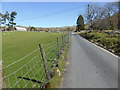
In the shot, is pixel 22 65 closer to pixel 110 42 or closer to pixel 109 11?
pixel 110 42

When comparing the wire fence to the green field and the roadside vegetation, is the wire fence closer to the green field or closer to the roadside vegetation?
the green field

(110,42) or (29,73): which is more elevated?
(110,42)

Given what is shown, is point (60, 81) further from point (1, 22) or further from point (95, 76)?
point (1, 22)

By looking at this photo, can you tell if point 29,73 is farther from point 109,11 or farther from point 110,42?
point 109,11

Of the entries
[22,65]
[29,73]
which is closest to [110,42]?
[22,65]

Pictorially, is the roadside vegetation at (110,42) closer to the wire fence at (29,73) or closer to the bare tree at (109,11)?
the wire fence at (29,73)

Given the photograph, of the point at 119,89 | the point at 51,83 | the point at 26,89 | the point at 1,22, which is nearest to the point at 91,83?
the point at 119,89

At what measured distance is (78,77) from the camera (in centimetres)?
541

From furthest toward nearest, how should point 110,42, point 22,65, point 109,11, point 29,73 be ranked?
point 109,11
point 110,42
point 22,65
point 29,73

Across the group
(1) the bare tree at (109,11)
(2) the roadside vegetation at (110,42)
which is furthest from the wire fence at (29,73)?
(1) the bare tree at (109,11)

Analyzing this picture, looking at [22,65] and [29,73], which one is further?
[22,65]

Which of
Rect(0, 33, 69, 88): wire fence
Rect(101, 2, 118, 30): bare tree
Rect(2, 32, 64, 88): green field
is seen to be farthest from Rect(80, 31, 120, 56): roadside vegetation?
Rect(101, 2, 118, 30): bare tree

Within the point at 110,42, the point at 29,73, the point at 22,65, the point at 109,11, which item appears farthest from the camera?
the point at 109,11

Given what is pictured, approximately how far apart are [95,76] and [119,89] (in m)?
1.27
